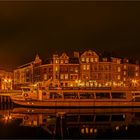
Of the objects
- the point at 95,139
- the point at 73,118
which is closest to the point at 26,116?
the point at 73,118

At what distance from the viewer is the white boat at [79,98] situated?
50.8 m

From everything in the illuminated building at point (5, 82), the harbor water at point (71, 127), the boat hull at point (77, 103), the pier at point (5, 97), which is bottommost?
the harbor water at point (71, 127)

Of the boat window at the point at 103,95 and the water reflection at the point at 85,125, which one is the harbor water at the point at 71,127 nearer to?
the water reflection at the point at 85,125

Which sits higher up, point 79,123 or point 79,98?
point 79,98

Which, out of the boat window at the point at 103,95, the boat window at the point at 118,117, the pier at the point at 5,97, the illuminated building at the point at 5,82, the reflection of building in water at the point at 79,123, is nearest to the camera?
the reflection of building in water at the point at 79,123

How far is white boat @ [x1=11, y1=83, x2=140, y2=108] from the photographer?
50.8 meters

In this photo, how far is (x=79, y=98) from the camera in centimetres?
5147

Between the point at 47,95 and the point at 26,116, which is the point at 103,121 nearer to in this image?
the point at 26,116

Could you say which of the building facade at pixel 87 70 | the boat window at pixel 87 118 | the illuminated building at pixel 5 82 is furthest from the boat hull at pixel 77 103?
the illuminated building at pixel 5 82

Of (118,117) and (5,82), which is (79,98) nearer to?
(118,117)

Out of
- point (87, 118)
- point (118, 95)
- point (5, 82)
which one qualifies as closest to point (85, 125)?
point (87, 118)

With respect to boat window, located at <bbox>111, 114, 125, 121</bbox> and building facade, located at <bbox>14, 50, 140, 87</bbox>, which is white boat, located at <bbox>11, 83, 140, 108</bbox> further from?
building facade, located at <bbox>14, 50, 140, 87</bbox>

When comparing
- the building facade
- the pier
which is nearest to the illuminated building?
the building facade

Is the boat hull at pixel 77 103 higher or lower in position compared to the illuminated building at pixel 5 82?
lower
